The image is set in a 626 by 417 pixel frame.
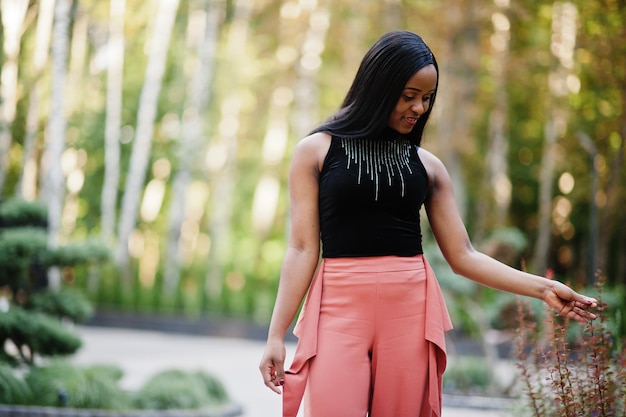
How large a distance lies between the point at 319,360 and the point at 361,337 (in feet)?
0.47

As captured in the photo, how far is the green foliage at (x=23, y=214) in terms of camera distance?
8719 millimetres

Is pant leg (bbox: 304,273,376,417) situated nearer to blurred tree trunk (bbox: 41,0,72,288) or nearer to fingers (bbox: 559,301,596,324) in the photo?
fingers (bbox: 559,301,596,324)

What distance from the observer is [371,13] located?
22.5 meters

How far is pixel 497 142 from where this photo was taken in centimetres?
2541

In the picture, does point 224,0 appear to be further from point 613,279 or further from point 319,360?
point 319,360

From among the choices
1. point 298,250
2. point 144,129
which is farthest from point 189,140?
point 298,250

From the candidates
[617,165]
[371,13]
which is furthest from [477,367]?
[371,13]

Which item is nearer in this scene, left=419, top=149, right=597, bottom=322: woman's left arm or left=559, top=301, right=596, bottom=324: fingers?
left=559, top=301, right=596, bottom=324: fingers

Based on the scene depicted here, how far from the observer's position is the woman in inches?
123

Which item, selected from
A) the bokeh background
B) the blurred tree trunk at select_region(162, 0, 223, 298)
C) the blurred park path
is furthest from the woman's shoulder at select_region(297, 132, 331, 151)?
the blurred tree trunk at select_region(162, 0, 223, 298)

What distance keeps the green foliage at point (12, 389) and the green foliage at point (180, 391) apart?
0.87 m

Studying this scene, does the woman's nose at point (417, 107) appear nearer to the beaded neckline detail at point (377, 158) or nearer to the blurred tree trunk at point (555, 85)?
the beaded neckline detail at point (377, 158)

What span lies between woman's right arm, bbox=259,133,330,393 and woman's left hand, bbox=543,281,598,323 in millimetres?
746

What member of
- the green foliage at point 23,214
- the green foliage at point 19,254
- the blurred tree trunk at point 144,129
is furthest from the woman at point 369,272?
the blurred tree trunk at point 144,129
